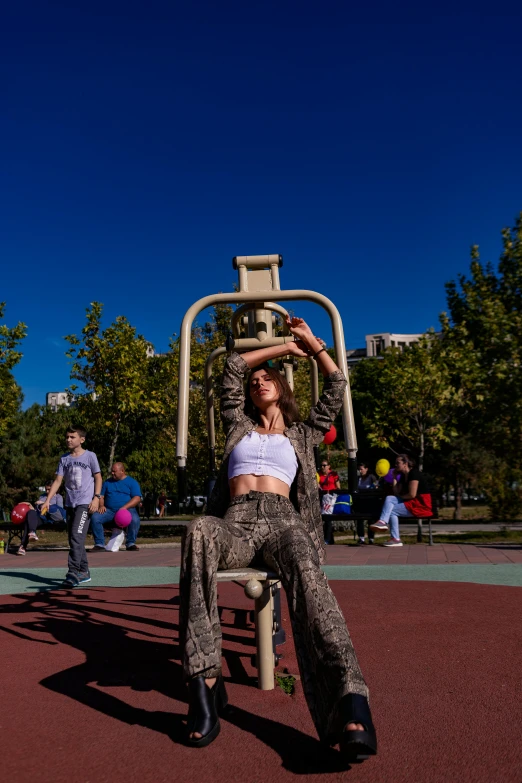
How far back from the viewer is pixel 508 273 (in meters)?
15.7

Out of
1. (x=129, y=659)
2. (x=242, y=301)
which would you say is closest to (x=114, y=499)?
(x=129, y=659)

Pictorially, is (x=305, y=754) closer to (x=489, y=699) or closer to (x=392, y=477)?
(x=489, y=699)

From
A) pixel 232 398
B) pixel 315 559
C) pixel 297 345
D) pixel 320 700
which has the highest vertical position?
pixel 297 345

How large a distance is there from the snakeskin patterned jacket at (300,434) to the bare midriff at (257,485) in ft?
0.48

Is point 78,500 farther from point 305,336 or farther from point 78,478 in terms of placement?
point 305,336

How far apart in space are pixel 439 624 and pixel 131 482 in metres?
7.11

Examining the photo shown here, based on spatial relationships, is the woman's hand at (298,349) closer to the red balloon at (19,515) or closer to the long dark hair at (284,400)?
the long dark hair at (284,400)

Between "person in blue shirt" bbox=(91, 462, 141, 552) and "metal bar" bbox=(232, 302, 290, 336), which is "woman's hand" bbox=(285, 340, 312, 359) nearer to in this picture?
"metal bar" bbox=(232, 302, 290, 336)

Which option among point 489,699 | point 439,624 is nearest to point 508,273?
point 439,624

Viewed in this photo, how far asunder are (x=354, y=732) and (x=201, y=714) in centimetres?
67

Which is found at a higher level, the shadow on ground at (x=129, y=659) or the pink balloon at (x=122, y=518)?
the pink balloon at (x=122, y=518)

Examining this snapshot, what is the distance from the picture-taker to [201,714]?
271 centimetres

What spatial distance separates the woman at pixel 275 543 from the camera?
2.59 m

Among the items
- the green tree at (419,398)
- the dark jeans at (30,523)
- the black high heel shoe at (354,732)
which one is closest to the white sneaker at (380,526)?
the dark jeans at (30,523)
